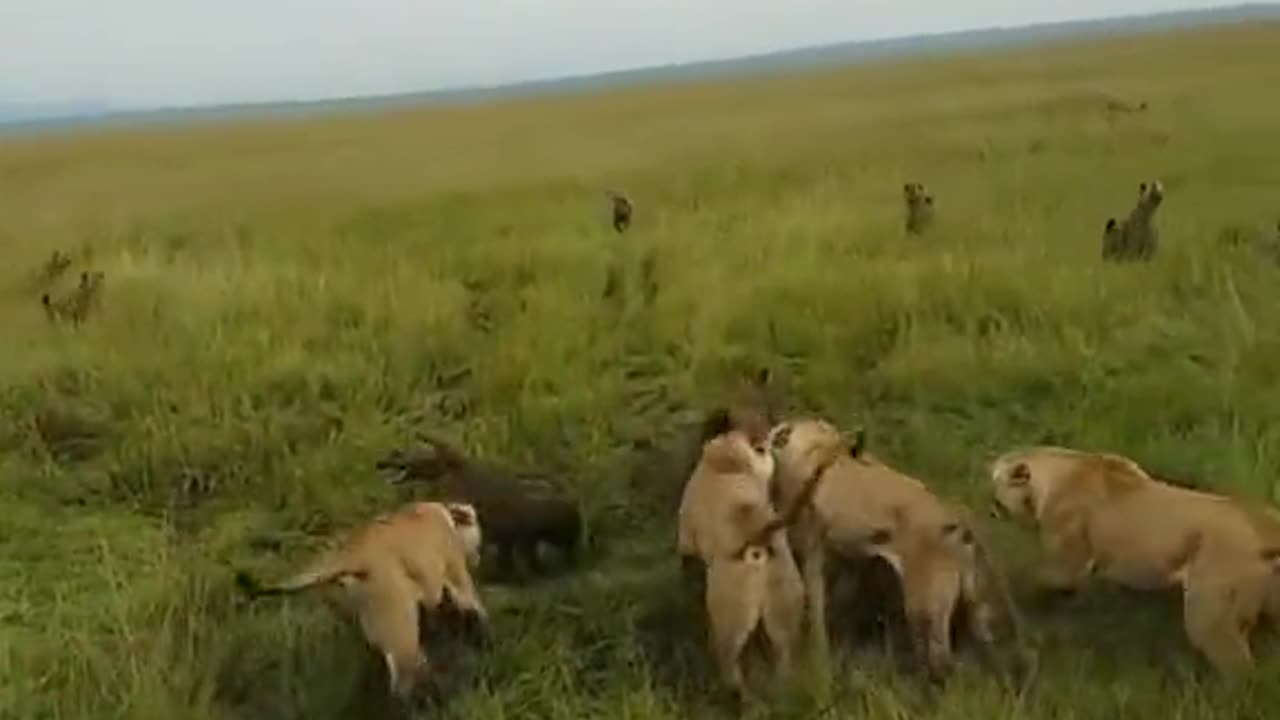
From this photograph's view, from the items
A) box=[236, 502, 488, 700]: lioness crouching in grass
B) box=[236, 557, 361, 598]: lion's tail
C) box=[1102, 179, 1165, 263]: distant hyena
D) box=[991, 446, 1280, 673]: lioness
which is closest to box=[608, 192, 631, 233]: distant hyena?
box=[1102, 179, 1165, 263]: distant hyena

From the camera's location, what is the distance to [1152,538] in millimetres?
6152

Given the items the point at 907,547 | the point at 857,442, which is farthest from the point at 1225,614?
the point at 857,442

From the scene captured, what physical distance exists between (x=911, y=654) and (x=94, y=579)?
9.65 ft

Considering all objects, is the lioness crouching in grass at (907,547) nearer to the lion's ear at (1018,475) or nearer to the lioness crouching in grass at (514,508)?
the lion's ear at (1018,475)

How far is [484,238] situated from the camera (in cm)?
1310

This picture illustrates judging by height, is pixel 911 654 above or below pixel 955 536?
below

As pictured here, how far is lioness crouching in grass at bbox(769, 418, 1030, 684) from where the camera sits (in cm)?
621

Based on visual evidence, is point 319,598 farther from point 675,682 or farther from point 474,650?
point 675,682

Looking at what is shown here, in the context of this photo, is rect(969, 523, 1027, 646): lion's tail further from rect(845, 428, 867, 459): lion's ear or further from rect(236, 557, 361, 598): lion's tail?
rect(236, 557, 361, 598): lion's tail

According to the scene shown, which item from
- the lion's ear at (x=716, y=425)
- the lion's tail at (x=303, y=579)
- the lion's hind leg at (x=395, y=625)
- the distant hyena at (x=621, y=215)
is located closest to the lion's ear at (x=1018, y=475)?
the lion's ear at (x=716, y=425)

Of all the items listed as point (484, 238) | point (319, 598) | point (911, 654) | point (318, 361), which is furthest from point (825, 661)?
point (484, 238)

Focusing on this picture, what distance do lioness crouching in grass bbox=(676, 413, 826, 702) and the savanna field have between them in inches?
7.8

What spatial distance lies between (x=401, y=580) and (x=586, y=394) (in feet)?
7.47

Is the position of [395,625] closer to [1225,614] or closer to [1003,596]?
[1003,596]
